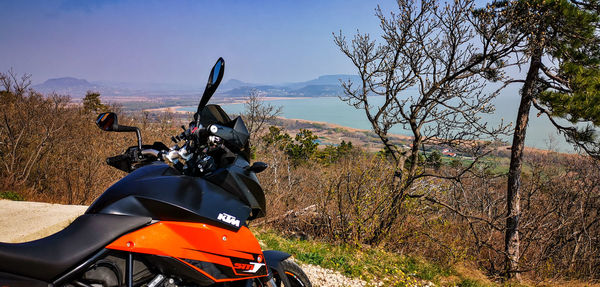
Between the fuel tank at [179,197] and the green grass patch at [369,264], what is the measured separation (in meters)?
3.60

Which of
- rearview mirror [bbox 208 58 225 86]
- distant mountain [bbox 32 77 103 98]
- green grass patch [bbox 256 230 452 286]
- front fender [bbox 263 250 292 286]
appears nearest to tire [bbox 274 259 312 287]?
front fender [bbox 263 250 292 286]

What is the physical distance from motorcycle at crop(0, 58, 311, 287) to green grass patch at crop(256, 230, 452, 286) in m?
3.25

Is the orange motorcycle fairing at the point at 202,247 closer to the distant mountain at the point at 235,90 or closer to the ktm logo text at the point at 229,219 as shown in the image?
the ktm logo text at the point at 229,219

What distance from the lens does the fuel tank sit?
1.69m

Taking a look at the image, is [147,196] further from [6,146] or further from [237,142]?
[6,146]

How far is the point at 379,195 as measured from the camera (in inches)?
286

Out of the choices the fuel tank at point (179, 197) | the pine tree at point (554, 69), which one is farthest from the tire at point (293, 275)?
the pine tree at point (554, 69)

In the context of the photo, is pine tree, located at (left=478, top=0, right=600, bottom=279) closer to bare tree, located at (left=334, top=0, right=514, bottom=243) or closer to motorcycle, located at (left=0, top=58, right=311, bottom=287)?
bare tree, located at (left=334, top=0, right=514, bottom=243)

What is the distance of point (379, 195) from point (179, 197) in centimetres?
602

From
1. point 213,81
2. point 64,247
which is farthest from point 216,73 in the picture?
point 64,247

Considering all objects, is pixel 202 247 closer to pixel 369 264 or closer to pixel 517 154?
pixel 369 264

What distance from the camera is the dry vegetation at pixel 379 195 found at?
7488 millimetres

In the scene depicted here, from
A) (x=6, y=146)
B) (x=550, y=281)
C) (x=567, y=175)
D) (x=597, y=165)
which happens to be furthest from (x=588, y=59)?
(x=6, y=146)

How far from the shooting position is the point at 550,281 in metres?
8.31
